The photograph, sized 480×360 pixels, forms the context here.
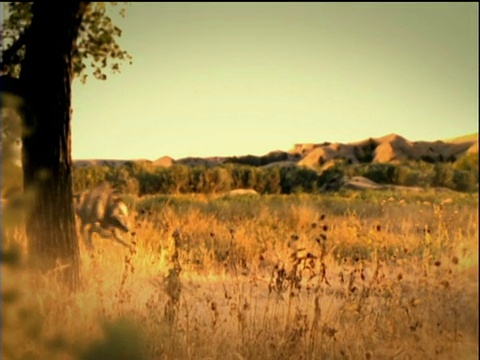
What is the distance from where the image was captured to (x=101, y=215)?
8531 mm

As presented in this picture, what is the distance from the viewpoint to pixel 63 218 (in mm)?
5535

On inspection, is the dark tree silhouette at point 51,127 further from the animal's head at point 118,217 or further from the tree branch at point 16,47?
the animal's head at point 118,217

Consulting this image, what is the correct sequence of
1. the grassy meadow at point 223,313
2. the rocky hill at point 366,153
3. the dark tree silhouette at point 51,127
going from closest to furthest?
the grassy meadow at point 223,313
the dark tree silhouette at point 51,127
the rocky hill at point 366,153

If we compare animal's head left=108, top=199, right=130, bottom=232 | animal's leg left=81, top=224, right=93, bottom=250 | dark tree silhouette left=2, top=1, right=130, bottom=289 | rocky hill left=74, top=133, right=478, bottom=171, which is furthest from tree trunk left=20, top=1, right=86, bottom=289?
rocky hill left=74, top=133, right=478, bottom=171

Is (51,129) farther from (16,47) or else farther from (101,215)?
(101,215)

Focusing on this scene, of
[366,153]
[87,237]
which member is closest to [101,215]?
[87,237]

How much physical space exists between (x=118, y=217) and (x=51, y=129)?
3.54 metres

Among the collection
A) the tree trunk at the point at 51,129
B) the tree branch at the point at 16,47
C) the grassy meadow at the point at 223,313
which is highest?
the tree branch at the point at 16,47

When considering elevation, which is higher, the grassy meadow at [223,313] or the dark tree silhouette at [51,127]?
the dark tree silhouette at [51,127]

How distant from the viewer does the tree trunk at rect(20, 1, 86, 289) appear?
5.36 m

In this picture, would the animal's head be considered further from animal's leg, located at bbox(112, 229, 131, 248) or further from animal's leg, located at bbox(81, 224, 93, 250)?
animal's leg, located at bbox(81, 224, 93, 250)

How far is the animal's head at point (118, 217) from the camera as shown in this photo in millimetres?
8586

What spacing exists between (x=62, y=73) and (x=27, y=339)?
4.34 metres

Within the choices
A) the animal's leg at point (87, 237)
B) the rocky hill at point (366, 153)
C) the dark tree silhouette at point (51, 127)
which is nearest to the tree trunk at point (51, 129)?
the dark tree silhouette at point (51, 127)
